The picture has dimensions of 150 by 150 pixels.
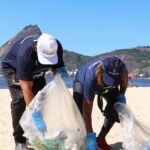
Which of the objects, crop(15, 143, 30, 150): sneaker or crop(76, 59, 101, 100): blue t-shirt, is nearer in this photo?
crop(76, 59, 101, 100): blue t-shirt

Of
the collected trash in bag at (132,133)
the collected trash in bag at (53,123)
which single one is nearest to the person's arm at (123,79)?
the collected trash in bag at (132,133)

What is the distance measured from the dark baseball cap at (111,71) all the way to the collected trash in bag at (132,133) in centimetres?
39

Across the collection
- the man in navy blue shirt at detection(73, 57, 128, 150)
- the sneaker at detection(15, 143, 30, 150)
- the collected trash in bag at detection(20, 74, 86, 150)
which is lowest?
the sneaker at detection(15, 143, 30, 150)

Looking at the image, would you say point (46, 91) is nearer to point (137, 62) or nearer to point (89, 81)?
point (89, 81)

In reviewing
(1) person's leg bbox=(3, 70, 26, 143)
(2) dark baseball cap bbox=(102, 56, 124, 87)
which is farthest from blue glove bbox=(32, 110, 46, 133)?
(2) dark baseball cap bbox=(102, 56, 124, 87)

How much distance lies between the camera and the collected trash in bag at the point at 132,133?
4.65 meters

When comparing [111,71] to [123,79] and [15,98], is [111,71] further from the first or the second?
[15,98]

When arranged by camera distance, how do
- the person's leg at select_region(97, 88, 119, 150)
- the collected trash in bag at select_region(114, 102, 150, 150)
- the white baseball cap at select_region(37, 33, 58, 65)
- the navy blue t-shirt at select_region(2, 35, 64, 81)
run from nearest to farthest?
1. the white baseball cap at select_region(37, 33, 58, 65)
2. the navy blue t-shirt at select_region(2, 35, 64, 81)
3. the collected trash in bag at select_region(114, 102, 150, 150)
4. the person's leg at select_region(97, 88, 119, 150)

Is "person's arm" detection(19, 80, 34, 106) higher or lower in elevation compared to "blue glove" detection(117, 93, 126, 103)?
higher

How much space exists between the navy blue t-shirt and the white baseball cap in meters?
0.13

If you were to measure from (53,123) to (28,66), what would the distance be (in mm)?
610

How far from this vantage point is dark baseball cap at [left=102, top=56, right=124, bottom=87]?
446 centimetres

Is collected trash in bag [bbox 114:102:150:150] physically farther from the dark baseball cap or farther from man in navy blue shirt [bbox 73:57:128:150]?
the dark baseball cap

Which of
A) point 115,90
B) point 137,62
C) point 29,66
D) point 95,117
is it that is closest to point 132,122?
point 115,90
